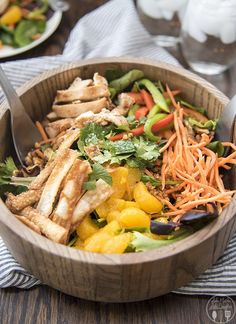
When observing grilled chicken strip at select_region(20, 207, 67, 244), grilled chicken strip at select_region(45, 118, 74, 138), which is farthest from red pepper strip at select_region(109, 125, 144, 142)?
grilled chicken strip at select_region(20, 207, 67, 244)

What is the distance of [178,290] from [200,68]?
138 cm

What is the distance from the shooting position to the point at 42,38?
312 centimetres

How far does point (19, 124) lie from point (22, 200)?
1.38ft

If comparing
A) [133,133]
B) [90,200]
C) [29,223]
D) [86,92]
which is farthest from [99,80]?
[29,223]

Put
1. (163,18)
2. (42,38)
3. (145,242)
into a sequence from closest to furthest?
(145,242), (163,18), (42,38)

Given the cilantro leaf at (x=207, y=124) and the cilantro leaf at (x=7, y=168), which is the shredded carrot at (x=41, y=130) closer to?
the cilantro leaf at (x=7, y=168)

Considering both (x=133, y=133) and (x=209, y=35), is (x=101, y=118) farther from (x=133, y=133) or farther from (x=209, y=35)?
(x=209, y=35)

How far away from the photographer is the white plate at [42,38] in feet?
9.98

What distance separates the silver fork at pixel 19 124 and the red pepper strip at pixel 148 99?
505mm

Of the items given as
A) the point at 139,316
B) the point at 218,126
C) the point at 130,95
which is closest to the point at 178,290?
the point at 139,316

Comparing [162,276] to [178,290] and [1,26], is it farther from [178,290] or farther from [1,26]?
[1,26]

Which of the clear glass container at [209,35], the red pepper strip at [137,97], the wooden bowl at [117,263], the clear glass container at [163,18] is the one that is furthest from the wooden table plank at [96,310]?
the clear glass container at [163,18]

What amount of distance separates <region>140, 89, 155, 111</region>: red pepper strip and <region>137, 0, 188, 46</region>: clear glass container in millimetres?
722

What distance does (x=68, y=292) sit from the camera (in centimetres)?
189
